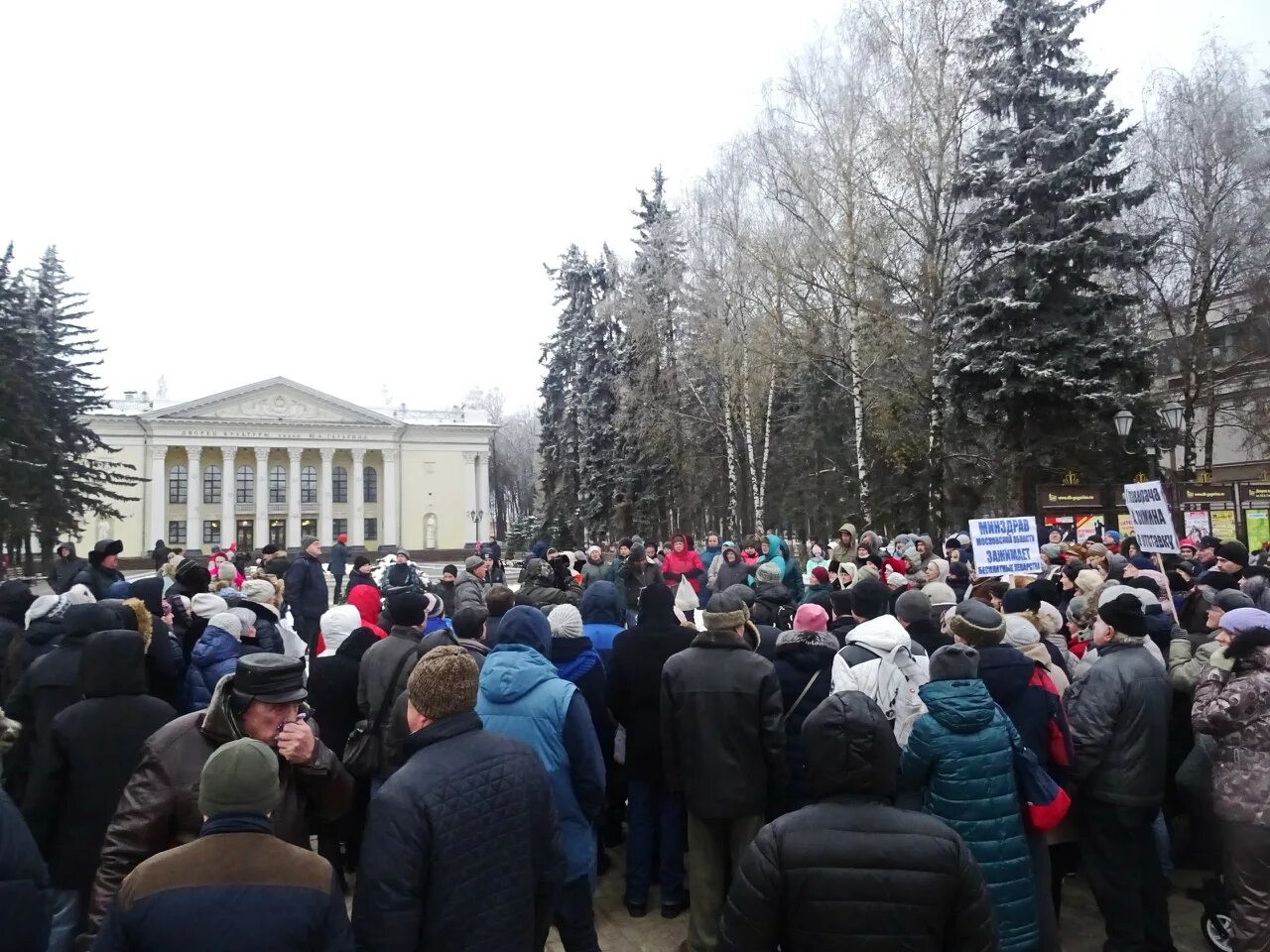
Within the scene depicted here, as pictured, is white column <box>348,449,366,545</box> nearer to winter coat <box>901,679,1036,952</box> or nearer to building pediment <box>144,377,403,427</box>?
building pediment <box>144,377,403,427</box>

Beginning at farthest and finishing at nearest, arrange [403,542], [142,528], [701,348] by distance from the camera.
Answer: [403,542], [142,528], [701,348]

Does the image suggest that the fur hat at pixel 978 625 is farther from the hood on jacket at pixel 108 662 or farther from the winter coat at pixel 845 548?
the winter coat at pixel 845 548

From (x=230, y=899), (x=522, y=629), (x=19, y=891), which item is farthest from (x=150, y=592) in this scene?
(x=230, y=899)

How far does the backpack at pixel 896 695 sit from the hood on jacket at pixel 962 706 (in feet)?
2.63

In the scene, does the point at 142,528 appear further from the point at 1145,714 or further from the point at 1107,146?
the point at 1145,714

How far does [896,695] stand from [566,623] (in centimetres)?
196

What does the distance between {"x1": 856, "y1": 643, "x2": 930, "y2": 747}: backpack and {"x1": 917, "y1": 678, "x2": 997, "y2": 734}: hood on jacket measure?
80 centimetres

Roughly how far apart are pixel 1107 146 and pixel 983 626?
56.6 ft

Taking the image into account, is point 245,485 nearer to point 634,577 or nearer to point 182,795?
point 634,577

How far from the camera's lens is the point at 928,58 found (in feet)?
57.4

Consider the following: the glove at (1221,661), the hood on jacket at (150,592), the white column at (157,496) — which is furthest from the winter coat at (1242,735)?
the white column at (157,496)

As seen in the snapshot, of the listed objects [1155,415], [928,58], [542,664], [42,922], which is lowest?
[42,922]

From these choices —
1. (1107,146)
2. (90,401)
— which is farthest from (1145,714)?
(90,401)

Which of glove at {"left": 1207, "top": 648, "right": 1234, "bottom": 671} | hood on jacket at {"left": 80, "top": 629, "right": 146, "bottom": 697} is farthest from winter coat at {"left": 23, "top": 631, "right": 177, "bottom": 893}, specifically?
glove at {"left": 1207, "top": 648, "right": 1234, "bottom": 671}
